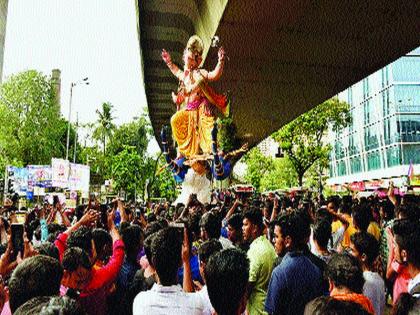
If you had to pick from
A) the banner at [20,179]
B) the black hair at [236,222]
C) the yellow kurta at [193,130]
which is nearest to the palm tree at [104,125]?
the banner at [20,179]

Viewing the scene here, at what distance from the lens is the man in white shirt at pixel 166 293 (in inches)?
105

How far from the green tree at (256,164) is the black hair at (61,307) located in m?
42.9

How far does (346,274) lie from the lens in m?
2.99

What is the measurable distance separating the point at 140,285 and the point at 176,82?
19.1m

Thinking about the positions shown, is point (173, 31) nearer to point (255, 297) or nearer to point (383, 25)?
point (383, 25)

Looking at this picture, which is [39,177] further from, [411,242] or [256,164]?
[256,164]

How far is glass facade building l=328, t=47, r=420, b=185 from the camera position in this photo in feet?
156

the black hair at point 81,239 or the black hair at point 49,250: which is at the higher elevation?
the black hair at point 81,239

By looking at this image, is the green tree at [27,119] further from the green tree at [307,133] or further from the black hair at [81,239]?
the black hair at [81,239]

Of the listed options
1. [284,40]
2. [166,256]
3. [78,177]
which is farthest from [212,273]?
[78,177]

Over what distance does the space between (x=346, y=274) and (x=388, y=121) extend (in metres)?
50.8

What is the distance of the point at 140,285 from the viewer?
3.87m

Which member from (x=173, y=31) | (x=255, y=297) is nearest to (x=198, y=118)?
(x=173, y=31)

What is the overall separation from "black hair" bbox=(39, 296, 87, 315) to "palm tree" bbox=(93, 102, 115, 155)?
6598 cm
